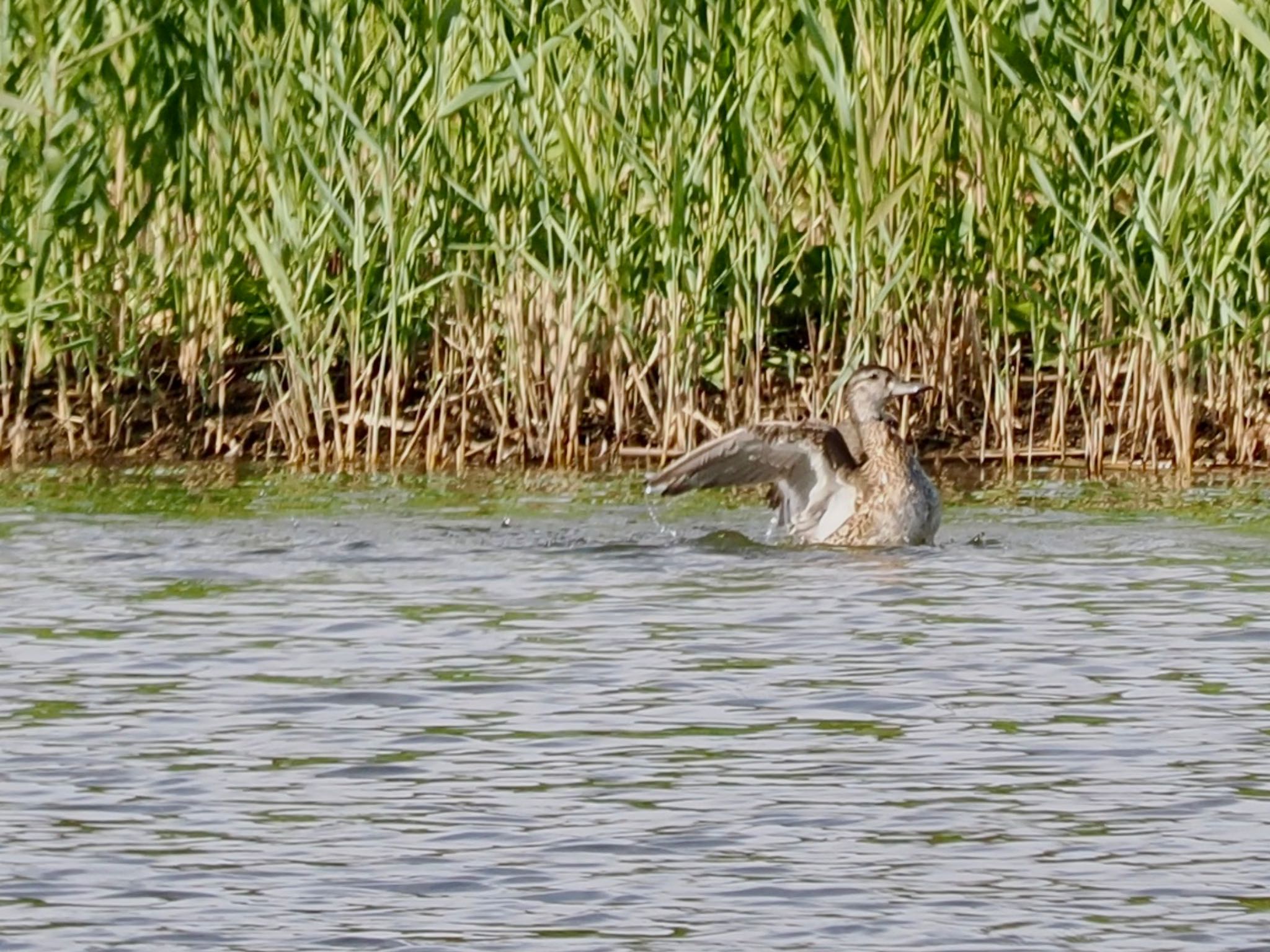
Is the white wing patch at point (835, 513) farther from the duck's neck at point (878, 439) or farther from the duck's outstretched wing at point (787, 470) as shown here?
the duck's neck at point (878, 439)

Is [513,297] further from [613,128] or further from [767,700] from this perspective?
[767,700]

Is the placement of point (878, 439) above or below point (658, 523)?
above

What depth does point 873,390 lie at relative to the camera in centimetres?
988

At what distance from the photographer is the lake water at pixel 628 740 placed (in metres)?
4.70

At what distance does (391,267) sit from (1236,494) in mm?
3074

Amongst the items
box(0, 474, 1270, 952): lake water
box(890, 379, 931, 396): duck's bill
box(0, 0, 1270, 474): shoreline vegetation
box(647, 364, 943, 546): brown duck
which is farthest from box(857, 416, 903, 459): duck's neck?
box(0, 0, 1270, 474): shoreline vegetation

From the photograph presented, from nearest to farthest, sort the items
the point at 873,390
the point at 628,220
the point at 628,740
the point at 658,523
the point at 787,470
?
the point at 628,740 → the point at 787,470 → the point at 658,523 → the point at 873,390 → the point at 628,220

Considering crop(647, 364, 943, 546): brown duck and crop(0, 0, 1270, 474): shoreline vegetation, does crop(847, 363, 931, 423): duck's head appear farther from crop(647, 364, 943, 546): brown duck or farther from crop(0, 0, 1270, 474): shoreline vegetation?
crop(0, 0, 1270, 474): shoreline vegetation

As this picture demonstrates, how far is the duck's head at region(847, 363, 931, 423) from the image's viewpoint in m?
9.86

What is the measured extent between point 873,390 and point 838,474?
0.35 metres

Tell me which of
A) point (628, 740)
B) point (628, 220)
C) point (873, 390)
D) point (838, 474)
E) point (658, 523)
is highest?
point (628, 220)

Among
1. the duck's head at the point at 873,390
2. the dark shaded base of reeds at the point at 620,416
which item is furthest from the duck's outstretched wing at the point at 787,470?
the dark shaded base of reeds at the point at 620,416

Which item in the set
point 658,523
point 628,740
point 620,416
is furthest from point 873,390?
point 628,740

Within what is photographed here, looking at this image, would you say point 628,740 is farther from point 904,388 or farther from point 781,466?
point 904,388
